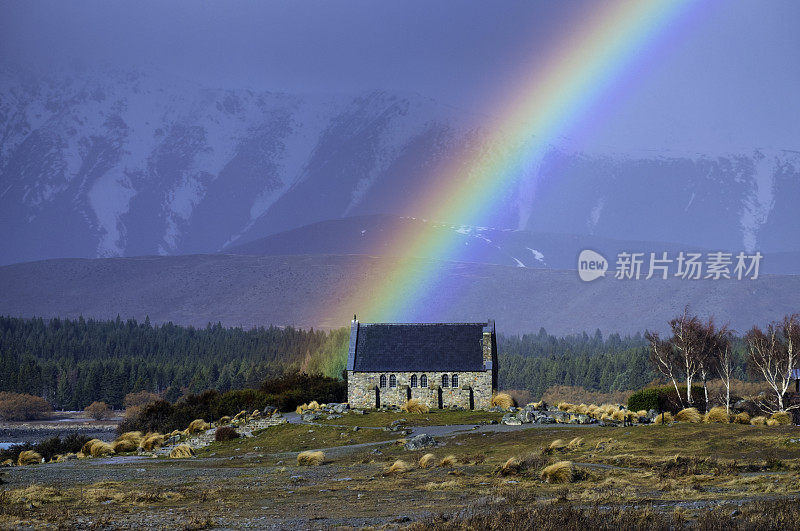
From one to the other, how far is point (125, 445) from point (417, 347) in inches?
1155

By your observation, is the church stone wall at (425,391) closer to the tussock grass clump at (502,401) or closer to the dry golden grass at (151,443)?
the tussock grass clump at (502,401)

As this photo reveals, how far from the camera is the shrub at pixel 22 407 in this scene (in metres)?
180

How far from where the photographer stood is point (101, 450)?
66.5 m

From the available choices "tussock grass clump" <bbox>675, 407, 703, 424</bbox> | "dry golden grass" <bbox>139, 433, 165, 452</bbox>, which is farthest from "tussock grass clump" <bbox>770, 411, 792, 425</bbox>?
"dry golden grass" <bbox>139, 433, 165, 452</bbox>

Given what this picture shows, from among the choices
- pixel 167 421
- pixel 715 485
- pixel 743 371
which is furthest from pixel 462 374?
pixel 743 371

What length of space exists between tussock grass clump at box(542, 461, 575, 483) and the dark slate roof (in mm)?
48202

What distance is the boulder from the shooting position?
180ft

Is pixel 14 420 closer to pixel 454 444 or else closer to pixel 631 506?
pixel 454 444

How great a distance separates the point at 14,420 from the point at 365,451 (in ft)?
472

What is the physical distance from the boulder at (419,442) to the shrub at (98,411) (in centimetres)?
13651

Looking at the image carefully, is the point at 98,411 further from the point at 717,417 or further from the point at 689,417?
the point at 717,417

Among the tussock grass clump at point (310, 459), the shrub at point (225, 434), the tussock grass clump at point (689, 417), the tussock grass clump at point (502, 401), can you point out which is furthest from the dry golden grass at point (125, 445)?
the tussock grass clump at point (689, 417)

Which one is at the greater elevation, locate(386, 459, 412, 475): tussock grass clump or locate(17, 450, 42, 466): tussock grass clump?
locate(386, 459, 412, 475): tussock grass clump

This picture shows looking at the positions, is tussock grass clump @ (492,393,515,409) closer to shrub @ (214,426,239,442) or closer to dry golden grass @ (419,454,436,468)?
shrub @ (214,426,239,442)
